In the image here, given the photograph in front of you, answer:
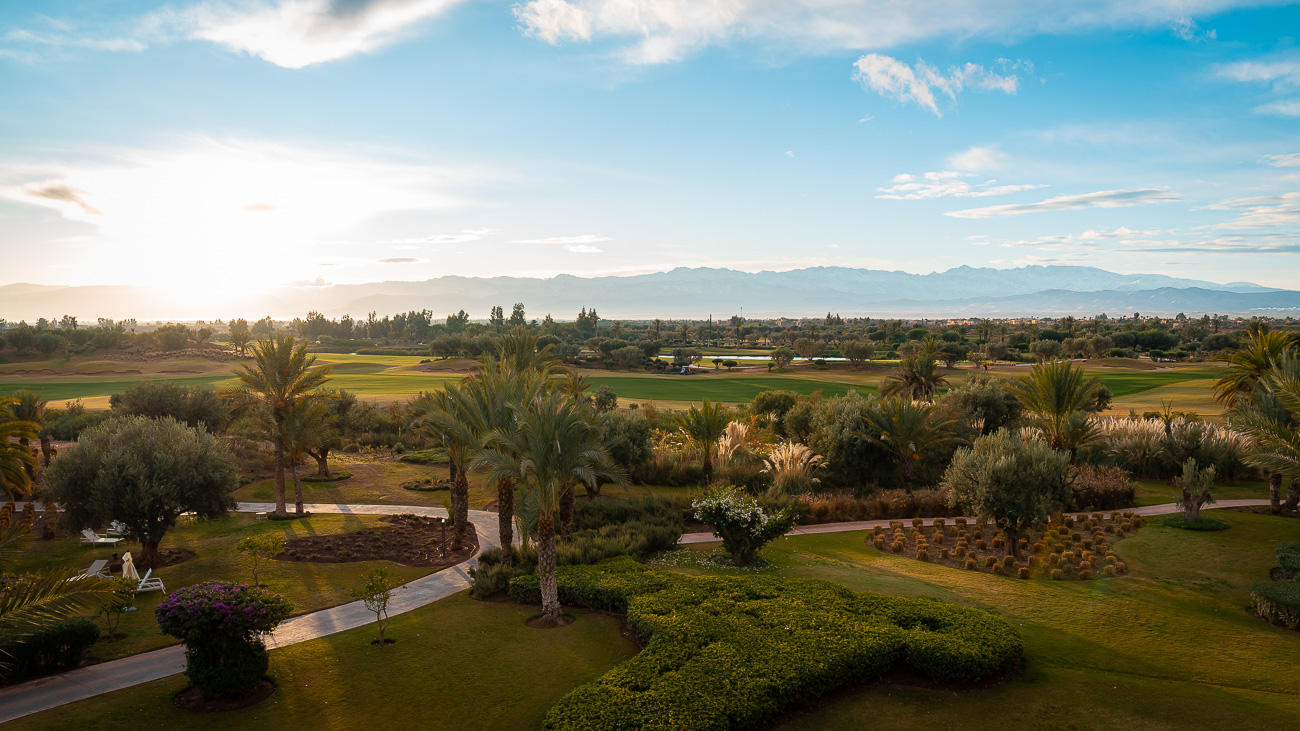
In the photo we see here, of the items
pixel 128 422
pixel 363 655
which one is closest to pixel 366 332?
pixel 128 422

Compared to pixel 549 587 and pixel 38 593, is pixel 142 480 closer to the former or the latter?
pixel 38 593

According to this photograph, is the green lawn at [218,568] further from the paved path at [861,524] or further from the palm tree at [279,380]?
the paved path at [861,524]

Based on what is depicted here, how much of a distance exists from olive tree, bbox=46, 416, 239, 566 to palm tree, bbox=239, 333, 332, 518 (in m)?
3.69

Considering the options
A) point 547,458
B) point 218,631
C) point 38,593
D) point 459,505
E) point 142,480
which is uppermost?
point 547,458

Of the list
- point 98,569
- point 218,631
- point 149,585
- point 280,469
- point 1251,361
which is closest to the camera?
point 218,631

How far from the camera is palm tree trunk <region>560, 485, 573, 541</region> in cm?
1783

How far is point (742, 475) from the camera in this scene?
2462 cm

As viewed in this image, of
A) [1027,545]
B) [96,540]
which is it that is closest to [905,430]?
[1027,545]

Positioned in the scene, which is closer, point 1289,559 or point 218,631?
point 218,631

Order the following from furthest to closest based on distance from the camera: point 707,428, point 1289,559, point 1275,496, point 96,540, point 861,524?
point 707,428 → point 861,524 → point 1275,496 → point 96,540 → point 1289,559

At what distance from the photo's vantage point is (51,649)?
1056 centimetres

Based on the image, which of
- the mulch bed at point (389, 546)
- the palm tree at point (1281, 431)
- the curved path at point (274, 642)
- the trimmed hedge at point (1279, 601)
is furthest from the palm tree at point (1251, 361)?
the mulch bed at point (389, 546)

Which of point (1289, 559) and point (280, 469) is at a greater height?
point (280, 469)

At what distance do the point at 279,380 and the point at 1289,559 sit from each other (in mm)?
27137
